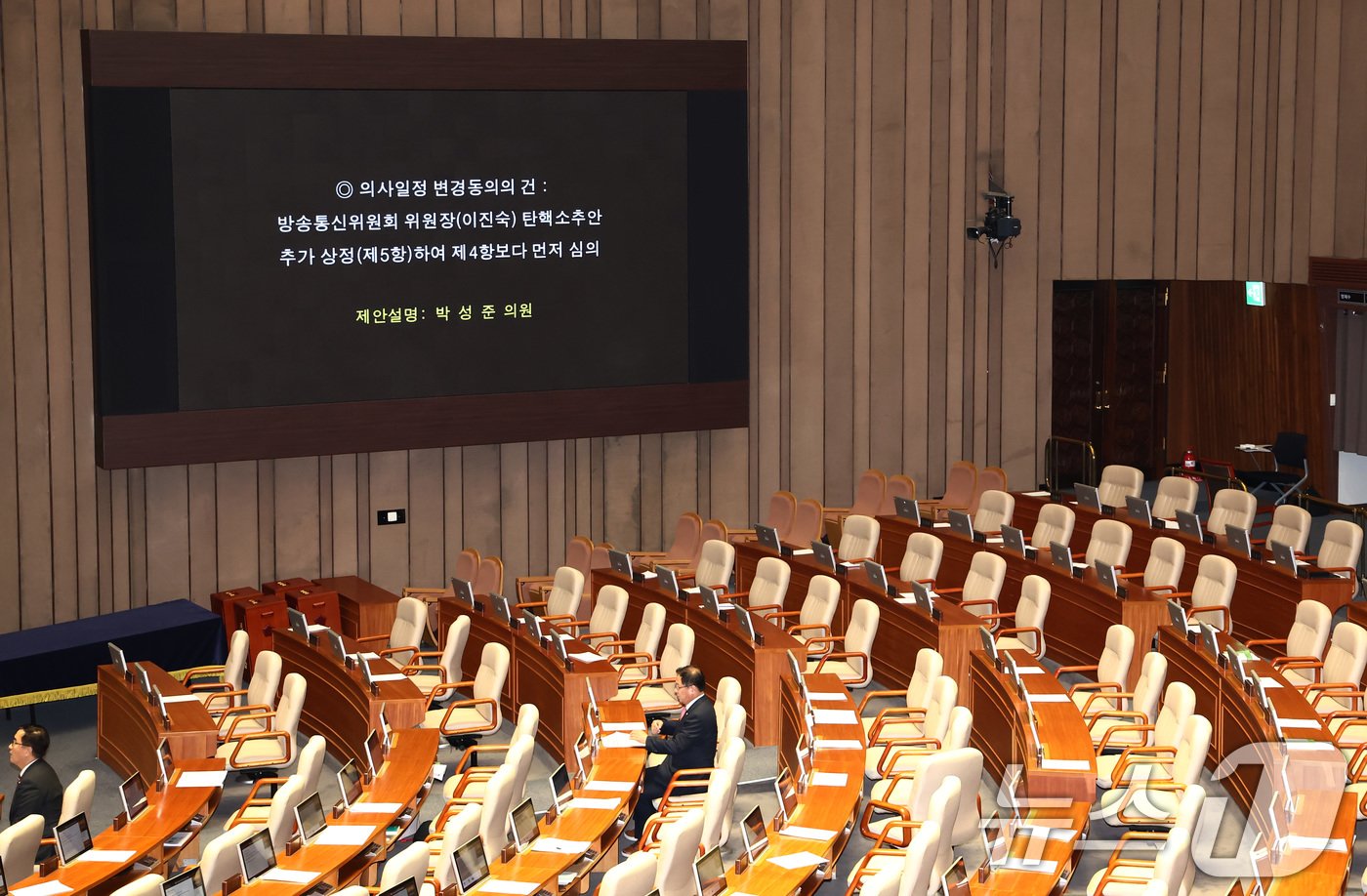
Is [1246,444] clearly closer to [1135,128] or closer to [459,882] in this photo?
[1135,128]

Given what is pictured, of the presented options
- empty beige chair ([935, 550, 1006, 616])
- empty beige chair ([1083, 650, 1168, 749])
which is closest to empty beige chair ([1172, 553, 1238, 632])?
empty beige chair ([935, 550, 1006, 616])

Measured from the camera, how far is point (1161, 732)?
8.91 m

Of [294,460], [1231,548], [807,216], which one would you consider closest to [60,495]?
[294,460]

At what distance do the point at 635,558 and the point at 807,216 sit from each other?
366 centimetres

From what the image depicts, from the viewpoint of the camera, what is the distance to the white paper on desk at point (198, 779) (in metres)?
8.80

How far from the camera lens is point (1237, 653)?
363 inches

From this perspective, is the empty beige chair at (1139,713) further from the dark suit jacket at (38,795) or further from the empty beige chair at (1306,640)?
the dark suit jacket at (38,795)

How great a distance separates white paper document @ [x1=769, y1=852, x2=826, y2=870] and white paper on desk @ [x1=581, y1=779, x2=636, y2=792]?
1.21 meters

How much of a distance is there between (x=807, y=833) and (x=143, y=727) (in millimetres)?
4433

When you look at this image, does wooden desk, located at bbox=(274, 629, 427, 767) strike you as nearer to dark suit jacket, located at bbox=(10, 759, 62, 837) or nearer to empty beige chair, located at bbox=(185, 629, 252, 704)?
empty beige chair, located at bbox=(185, 629, 252, 704)

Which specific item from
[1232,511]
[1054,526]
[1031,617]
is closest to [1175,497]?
[1232,511]

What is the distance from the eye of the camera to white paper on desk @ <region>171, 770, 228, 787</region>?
347 inches

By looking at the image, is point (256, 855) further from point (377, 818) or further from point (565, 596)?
point (565, 596)

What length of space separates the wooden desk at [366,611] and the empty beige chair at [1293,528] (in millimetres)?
6199
